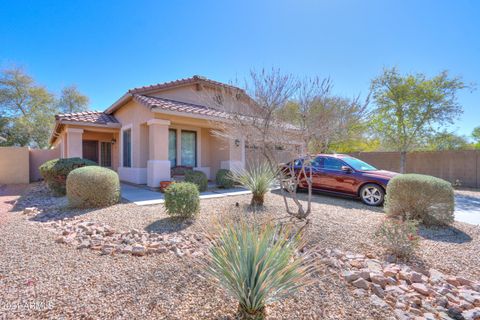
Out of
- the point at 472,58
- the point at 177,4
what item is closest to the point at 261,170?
the point at 177,4

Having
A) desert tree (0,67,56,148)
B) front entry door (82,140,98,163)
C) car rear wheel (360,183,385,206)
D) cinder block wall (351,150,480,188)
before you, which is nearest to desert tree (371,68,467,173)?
cinder block wall (351,150,480,188)

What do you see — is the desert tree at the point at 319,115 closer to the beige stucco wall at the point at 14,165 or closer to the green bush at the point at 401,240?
the green bush at the point at 401,240

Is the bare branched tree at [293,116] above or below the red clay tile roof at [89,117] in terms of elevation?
below

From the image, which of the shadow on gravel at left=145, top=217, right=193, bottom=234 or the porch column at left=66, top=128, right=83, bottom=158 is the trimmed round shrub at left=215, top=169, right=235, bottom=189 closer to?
the shadow on gravel at left=145, top=217, right=193, bottom=234

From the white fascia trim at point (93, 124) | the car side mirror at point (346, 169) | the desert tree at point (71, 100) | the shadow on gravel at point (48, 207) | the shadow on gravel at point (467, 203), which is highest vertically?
the desert tree at point (71, 100)

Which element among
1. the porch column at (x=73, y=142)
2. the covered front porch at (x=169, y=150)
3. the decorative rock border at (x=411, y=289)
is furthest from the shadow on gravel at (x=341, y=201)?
the porch column at (x=73, y=142)

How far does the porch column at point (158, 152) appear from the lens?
921 centimetres

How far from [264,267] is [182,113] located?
27.1 ft

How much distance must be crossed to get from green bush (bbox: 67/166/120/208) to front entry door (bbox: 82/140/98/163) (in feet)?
29.7

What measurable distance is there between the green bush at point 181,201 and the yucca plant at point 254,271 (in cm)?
290

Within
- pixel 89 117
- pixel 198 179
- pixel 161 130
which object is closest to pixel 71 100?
pixel 89 117

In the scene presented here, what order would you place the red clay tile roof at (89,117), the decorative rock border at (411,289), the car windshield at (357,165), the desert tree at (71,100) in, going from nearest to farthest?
the decorative rock border at (411,289) → the car windshield at (357,165) → the red clay tile roof at (89,117) → the desert tree at (71,100)

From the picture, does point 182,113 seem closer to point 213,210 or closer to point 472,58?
point 213,210

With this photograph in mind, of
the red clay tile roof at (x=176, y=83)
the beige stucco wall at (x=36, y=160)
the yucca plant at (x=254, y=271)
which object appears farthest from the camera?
the beige stucco wall at (x=36, y=160)
